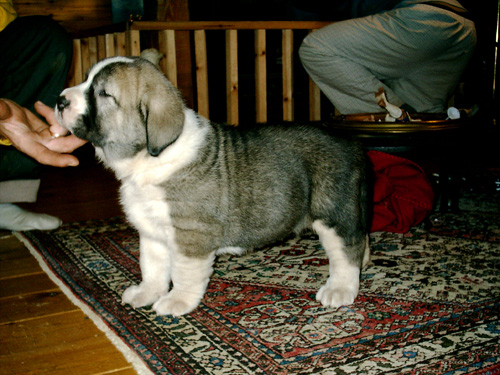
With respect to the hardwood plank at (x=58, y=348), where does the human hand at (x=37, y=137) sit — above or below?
above

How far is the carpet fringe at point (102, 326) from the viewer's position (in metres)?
1.65

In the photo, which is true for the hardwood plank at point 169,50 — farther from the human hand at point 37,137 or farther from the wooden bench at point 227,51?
the human hand at point 37,137

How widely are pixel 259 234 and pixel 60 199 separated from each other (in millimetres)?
2433

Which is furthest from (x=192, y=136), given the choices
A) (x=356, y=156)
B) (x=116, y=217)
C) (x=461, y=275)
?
(x=116, y=217)

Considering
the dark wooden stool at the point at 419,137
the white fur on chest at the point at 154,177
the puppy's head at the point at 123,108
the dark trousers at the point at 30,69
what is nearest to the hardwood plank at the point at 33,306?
the white fur on chest at the point at 154,177

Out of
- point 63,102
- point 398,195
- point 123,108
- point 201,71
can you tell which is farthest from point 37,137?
point 201,71

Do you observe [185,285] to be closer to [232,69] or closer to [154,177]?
[154,177]

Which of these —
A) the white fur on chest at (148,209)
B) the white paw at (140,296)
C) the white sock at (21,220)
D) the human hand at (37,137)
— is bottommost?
the white sock at (21,220)

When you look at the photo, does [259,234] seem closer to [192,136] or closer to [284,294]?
[284,294]

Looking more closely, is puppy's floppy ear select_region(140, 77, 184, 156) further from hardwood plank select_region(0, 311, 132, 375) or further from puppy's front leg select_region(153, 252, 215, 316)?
hardwood plank select_region(0, 311, 132, 375)

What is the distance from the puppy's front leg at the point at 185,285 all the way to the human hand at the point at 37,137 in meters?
0.54

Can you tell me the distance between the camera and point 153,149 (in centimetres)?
186

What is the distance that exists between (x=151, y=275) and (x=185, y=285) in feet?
0.65

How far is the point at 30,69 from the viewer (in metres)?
3.26
